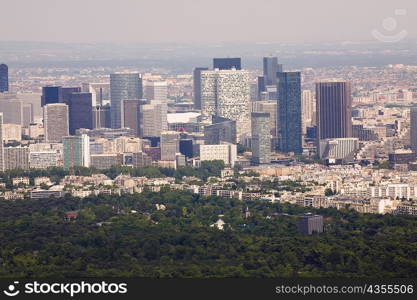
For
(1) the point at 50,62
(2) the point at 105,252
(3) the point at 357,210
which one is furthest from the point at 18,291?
(1) the point at 50,62

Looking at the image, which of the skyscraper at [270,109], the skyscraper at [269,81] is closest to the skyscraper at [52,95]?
the skyscraper at [270,109]

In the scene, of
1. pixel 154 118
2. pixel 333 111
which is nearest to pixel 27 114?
pixel 154 118

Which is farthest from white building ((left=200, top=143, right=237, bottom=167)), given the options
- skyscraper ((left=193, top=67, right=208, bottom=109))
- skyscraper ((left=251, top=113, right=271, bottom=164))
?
skyscraper ((left=193, top=67, right=208, bottom=109))

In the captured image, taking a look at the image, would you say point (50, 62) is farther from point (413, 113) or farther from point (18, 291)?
point (18, 291)

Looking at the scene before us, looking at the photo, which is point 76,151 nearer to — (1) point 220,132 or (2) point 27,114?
(1) point 220,132

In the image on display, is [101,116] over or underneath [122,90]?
underneath

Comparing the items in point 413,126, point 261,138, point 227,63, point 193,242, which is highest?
point 227,63
